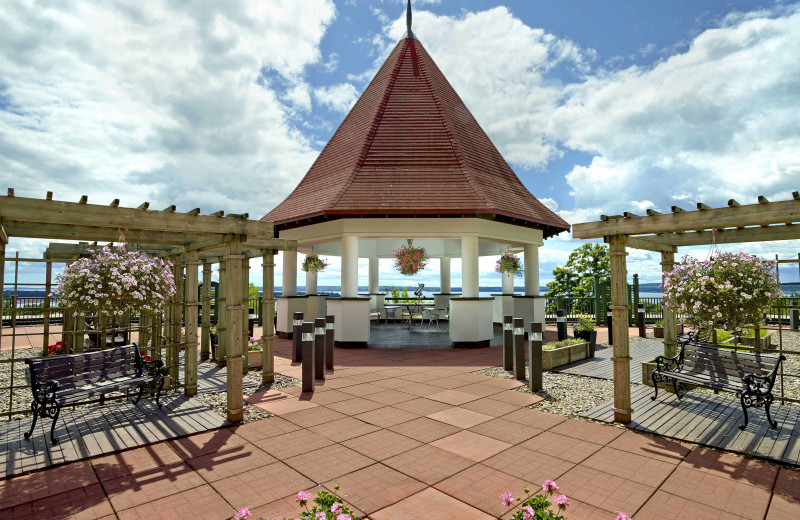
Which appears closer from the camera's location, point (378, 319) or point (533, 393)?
point (533, 393)

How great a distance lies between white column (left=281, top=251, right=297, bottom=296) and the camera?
15.6 metres

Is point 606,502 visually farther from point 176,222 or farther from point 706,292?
point 176,222

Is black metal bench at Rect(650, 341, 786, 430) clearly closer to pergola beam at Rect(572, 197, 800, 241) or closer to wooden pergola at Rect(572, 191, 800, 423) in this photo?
wooden pergola at Rect(572, 191, 800, 423)

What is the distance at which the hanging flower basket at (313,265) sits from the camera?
1559cm

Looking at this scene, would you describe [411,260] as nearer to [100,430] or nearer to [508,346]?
[508,346]

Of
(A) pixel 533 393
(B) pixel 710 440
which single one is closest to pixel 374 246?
(A) pixel 533 393

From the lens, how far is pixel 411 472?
4.23 metres

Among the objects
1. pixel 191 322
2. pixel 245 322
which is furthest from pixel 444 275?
pixel 191 322

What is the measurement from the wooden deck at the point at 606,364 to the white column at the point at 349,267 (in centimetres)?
609

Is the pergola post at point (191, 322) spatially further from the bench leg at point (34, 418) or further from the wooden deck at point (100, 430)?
the bench leg at point (34, 418)

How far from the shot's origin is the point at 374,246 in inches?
792

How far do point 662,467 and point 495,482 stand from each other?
1.79m

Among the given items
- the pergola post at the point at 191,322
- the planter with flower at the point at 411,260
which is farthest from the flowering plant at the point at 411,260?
the pergola post at the point at 191,322

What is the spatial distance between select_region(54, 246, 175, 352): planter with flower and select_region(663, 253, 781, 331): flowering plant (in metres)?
7.69
